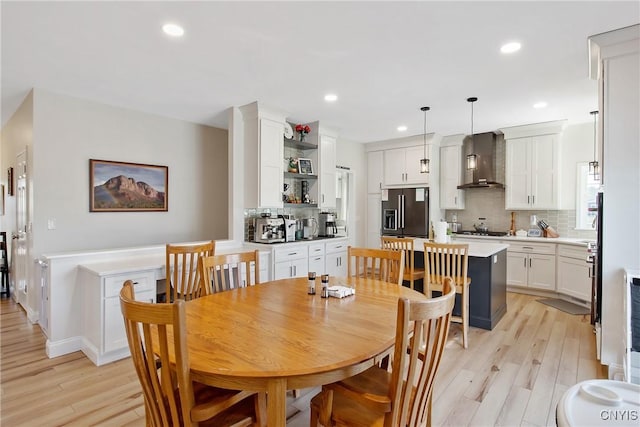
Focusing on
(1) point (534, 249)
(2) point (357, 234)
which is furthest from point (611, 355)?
(2) point (357, 234)

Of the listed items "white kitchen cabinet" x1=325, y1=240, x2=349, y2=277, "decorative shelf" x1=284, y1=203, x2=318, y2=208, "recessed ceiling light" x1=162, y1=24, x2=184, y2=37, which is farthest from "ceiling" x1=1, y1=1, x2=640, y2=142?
"white kitchen cabinet" x1=325, y1=240, x2=349, y2=277

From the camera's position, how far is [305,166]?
5199mm

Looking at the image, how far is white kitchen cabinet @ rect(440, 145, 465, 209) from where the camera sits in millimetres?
5988

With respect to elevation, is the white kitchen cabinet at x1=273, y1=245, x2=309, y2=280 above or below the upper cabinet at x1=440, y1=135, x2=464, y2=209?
below

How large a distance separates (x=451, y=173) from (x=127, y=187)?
17.2 feet

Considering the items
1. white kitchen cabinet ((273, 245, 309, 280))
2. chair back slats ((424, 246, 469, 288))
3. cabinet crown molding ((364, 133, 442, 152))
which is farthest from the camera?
cabinet crown molding ((364, 133, 442, 152))

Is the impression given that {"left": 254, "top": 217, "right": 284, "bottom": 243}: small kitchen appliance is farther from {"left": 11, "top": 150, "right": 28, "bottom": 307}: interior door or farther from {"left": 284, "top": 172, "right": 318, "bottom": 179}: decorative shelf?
{"left": 11, "top": 150, "right": 28, "bottom": 307}: interior door

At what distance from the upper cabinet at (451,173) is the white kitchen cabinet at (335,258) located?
2242mm

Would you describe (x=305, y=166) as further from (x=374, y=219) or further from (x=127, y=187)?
(x=127, y=187)

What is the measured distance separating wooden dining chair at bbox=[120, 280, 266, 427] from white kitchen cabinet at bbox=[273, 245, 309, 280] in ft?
9.01

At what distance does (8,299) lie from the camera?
4805 mm

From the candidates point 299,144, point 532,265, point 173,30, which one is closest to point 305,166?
point 299,144

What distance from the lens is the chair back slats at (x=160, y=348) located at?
1.05m

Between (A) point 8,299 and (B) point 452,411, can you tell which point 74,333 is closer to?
(A) point 8,299
